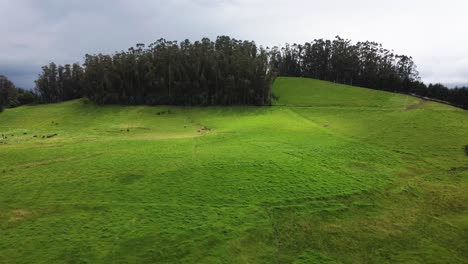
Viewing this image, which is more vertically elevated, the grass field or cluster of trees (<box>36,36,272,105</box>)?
cluster of trees (<box>36,36,272,105</box>)

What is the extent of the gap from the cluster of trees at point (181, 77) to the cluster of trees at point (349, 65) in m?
11.6

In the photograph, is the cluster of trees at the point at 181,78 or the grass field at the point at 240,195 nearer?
the grass field at the point at 240,195

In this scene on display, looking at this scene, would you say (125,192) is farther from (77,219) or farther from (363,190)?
(363,190)

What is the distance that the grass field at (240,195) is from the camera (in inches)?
902

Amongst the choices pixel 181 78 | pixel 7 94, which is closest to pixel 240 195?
pixel 181 78

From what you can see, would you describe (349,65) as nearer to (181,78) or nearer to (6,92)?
(181,78)

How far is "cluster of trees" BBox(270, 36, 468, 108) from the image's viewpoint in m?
108

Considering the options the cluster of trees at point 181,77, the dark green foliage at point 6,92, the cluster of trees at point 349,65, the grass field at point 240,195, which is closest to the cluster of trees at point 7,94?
the dark green foliage at point 6,92

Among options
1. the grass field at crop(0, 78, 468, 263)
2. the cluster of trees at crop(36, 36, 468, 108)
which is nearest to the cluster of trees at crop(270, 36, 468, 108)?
the cluster of trees at crop(36, 36, 468, 108)

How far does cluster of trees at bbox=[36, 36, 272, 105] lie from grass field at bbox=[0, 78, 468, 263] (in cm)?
3004

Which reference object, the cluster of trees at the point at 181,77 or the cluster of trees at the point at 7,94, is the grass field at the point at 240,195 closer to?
the cluster of trees at the point at 181,77

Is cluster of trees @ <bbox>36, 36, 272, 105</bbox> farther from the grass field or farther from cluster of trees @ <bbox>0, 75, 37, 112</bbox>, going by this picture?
the grass field

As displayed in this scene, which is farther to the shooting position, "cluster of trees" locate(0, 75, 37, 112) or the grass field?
"cluster of trees" locate(0, 75, 37, 112)

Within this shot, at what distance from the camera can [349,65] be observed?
126 metres
